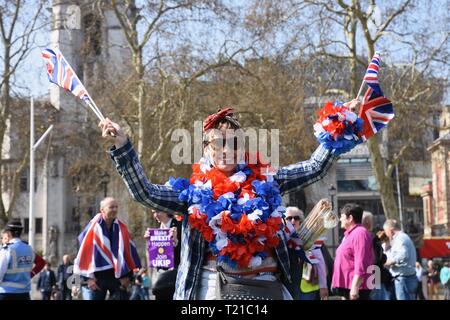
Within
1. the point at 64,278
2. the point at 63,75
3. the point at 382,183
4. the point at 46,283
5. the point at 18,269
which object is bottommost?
the point at 46,283

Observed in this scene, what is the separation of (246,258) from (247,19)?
23516 mm

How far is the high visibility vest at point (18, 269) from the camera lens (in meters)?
11.2

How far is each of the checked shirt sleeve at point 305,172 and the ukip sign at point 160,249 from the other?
13.1ft

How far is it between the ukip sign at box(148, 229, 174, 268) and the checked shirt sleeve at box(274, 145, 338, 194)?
13.1ft

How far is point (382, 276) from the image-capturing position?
38.5ft

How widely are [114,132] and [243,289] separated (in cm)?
120

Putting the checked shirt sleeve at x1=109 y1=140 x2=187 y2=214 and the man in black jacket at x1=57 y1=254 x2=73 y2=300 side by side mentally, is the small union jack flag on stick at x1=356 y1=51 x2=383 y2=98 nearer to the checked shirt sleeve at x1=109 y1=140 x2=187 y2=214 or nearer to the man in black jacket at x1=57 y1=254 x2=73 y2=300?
the checked shirt sleeve at x1=109 y1=140 x2=187 y2=214

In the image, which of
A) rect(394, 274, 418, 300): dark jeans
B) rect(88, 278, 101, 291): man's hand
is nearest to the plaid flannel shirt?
rect(88, 278, 101, 291): man's hand

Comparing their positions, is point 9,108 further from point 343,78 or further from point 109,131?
point 109,131

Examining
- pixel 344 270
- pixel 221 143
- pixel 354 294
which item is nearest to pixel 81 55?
pixel 344 270

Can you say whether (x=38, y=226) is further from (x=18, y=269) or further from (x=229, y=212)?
(x=229, y=212)

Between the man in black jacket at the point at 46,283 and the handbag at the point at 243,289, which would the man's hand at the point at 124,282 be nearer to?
the handbag at the point at 243,289

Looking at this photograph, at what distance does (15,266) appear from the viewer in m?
11.3
